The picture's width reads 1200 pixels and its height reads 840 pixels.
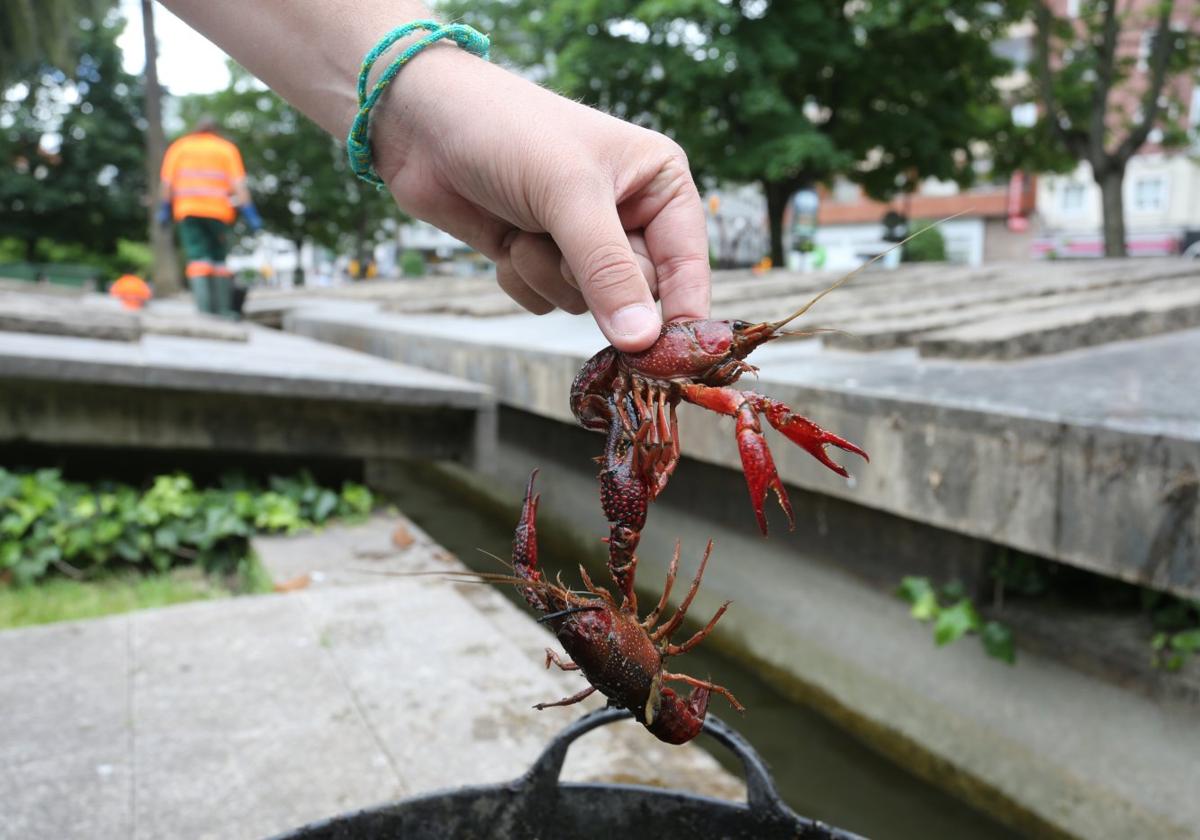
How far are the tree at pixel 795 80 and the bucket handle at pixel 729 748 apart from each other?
1694 centimetres

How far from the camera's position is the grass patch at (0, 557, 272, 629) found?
4293 millimetres

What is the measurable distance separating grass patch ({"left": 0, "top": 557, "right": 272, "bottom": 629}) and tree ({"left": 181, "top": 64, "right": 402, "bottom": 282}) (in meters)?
27.9

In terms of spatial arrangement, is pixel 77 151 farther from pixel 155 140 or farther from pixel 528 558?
pixel 528 558

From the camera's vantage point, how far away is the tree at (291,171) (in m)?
31.9

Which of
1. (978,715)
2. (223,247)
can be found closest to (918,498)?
(978,715)

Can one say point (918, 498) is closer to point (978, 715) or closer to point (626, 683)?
point (978, 715)

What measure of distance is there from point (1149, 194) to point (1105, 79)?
28394mm

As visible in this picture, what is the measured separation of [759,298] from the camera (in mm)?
8258

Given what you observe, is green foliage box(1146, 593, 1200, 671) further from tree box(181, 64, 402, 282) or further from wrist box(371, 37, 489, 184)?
tree box(181, 64, 402, 282)

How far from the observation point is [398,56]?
5.03 ft

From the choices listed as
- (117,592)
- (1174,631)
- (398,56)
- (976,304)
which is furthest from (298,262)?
(398,56)

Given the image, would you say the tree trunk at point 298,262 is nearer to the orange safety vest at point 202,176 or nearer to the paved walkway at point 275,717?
the orange safety vest at point 202,176

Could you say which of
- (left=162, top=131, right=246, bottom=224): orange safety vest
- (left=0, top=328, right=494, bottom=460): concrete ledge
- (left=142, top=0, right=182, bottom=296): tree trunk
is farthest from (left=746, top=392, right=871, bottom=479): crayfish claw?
(left=142, top=0, right=182, bottom=296): tree trunk

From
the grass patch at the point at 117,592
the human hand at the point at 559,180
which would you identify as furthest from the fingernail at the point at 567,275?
the grass patch at the point at 117,592
